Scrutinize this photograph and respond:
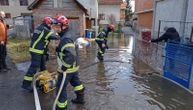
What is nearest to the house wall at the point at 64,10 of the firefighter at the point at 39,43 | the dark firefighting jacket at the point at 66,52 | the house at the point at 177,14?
the house at the point at 177,14

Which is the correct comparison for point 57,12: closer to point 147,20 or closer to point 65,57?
point 147,20

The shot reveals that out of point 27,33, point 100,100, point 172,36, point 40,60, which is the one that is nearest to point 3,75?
point 40,60

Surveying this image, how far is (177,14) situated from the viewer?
15016mm

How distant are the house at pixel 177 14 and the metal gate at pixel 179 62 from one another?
20.8ft

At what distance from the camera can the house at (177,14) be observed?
13.1 m

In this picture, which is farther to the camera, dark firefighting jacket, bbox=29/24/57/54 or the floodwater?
dark firefighting jacket, bbox=29/24/57/54

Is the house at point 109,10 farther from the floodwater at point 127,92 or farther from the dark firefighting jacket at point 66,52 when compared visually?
the dark firefighting jacket at point 66,52

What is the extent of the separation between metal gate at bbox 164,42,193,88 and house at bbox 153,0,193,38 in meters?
6.35

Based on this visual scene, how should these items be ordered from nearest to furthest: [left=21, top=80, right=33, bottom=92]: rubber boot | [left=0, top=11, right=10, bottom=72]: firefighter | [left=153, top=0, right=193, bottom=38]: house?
[left=21, top=80, right=33, bottom=92]: rubber boot < [left=0, top=11, right=10, bottom=72]: firefighter < [left=153, top=0, right=193, bottom=38]: house

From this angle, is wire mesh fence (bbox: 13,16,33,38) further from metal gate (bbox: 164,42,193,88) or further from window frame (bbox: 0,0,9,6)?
window frame (bbox: 0,0,9,6)

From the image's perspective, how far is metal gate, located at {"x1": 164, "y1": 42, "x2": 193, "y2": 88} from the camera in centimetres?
627

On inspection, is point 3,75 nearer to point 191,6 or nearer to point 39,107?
point 39,107

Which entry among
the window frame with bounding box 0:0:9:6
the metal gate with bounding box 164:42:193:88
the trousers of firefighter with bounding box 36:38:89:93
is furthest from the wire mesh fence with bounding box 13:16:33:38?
the window frame with bounding box 0:0:9:6

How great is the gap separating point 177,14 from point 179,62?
932 cm
